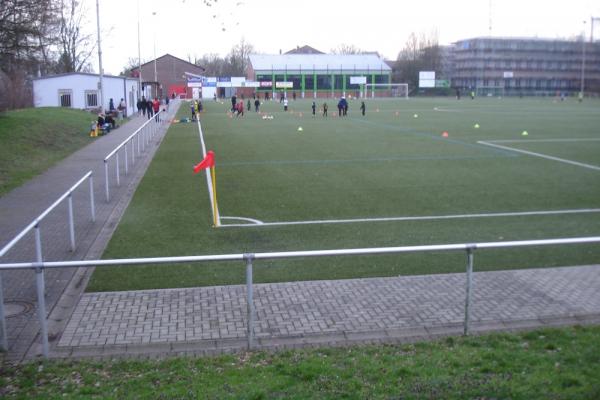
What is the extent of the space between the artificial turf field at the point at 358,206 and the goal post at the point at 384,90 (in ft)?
276

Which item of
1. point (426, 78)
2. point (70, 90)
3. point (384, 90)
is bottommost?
point (70, 90)

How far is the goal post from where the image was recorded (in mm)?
111062

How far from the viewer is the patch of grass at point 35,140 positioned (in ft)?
66.8

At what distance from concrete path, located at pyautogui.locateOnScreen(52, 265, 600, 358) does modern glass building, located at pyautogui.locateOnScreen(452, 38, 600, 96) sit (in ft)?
276

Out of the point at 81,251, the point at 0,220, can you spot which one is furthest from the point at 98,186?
the point at 81,251

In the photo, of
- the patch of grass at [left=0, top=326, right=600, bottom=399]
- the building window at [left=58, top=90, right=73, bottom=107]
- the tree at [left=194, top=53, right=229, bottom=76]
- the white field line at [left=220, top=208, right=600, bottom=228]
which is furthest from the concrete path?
the tree at [left=194, top=53, right=229, bottom=76]

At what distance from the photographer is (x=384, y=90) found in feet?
371

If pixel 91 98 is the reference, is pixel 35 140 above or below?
below

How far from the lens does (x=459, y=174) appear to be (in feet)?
62.6

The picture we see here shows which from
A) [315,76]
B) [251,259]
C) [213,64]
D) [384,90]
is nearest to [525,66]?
[384,90]

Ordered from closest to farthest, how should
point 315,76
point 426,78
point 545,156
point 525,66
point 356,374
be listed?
point 356,374 → point 545,156 → point 525,66 → point 315,76 → point 426,78

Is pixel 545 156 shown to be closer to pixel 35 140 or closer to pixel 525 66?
pixel 35 140

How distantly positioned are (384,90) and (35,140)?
90857 millimetres

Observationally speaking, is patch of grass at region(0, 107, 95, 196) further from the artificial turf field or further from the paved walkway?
the artificial turf field
